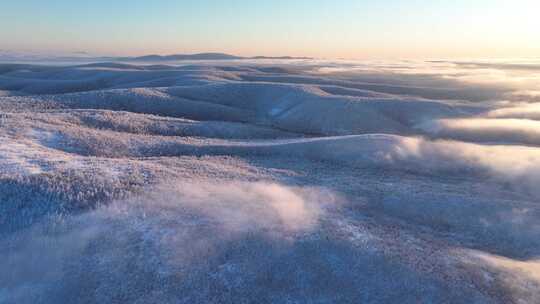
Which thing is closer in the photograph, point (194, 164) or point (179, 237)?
point (179, 237)

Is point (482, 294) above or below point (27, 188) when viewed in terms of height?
below

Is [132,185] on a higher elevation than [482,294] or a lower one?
higher

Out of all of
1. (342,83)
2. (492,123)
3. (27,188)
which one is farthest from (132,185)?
(342,83)

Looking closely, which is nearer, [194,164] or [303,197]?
[303,197]

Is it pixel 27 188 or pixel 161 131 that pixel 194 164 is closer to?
pixel 27 188

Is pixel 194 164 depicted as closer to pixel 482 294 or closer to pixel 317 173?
pixel 317 173

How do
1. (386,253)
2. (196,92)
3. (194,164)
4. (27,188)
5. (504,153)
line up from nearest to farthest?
(386,253)
(27,188)
(194,164)
(504,153)
(196,92)

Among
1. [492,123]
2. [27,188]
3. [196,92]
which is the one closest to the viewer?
[27,188]

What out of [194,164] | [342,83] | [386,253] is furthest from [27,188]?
[342,83]

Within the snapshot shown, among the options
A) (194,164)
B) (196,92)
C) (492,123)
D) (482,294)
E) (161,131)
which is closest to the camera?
(482,294)
